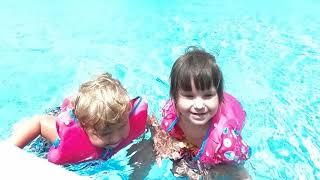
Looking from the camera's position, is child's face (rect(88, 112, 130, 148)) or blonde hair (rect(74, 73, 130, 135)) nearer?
blonde hair (rect(74, 73, 130, 135))

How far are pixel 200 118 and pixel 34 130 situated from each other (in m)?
1.28

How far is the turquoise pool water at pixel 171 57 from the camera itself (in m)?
4.62

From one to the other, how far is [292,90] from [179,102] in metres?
2.76

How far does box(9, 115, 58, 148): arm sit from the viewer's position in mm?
3457

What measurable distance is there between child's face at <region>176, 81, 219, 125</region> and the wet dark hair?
41 mm

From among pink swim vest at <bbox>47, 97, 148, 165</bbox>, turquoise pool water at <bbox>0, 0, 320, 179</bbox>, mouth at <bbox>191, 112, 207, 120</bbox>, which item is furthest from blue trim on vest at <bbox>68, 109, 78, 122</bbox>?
mouth at <bbox>191, 112, 207, 120</bbox>

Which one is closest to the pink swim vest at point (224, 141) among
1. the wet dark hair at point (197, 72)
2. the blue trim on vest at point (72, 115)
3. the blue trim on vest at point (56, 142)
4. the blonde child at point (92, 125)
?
the wet dark hair at point (197, 72)

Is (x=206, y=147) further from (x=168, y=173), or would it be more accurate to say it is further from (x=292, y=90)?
(x=292, y=90)

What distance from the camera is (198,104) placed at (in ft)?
10.7

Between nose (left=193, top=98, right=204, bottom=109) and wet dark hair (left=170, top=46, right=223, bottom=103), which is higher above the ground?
wet dark hair (left=170, top=46, right=223, bottom=103)

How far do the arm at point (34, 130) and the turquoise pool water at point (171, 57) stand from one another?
332mm

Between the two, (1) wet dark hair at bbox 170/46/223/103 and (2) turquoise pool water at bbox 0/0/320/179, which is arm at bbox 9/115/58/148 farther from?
(1) wet dark hair at bbox 170/46/223/103

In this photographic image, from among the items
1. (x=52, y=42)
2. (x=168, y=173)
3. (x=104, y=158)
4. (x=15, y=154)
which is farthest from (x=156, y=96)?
(x=15, y=154)

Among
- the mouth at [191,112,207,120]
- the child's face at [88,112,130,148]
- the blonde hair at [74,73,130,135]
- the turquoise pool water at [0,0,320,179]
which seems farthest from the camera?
the turquoise pool water at [0,0,320,179]
